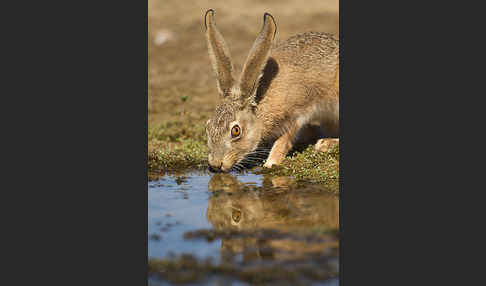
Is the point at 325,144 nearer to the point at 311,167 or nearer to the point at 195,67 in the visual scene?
the point at 311,167

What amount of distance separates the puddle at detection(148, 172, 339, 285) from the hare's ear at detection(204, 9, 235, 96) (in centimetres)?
159

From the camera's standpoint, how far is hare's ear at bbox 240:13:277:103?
5898mm

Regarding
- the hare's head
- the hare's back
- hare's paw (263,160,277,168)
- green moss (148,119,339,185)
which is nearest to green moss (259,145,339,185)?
green moss (148,119,339,185)

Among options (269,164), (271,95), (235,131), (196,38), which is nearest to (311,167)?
(269,164)

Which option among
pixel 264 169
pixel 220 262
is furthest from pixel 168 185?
pixel 220 262

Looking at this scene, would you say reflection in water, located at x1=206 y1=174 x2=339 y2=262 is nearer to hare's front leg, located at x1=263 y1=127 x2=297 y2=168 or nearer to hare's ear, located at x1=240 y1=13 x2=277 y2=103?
hare's front leg, located at x1=263 y1=127 x2=297 y2=168

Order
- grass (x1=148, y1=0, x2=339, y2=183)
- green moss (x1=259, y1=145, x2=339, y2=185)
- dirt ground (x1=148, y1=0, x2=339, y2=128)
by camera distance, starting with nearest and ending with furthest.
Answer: green moss (x1=259, y1=145, x2=339, y2=185) → grass (x1=148, y1=0, x2=339, y2=183) → dirt ground (x1=148, y1=0, x2=339, y2=128)

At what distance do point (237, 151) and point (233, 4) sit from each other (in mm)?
12731

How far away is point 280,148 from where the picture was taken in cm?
659

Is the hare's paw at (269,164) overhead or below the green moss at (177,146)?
below

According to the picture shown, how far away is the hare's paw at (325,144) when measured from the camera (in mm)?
6801

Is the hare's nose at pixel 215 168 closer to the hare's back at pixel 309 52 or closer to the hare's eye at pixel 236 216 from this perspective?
the hare's eye at pixel 236 216

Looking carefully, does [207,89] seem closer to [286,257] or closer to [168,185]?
[168,185]

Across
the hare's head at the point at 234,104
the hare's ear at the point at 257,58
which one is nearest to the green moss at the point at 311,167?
the hare's head at the point at 234,104
